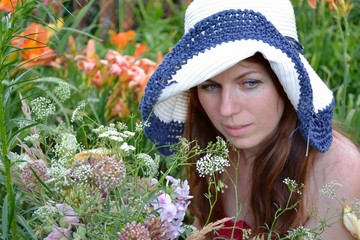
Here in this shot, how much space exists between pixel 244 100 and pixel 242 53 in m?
0.16

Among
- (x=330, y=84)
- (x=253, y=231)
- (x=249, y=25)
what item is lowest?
(x=253, y=231)

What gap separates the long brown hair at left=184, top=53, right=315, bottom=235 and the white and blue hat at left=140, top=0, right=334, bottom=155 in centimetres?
9

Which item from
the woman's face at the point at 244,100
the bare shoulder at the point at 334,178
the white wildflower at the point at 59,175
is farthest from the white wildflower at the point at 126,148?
the bare shoulder at the point at 334,178

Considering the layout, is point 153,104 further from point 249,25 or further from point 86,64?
point 86,64

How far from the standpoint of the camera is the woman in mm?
2104

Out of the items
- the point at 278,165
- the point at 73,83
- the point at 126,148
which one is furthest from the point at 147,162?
the point at 73,83

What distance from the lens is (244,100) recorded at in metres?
2.17

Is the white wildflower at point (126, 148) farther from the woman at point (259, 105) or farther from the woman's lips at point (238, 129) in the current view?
the woman's lips at point (238, 129)

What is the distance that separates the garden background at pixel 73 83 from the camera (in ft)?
5.37

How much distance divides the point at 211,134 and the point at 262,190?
249mm

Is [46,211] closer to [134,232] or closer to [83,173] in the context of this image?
[83,173]

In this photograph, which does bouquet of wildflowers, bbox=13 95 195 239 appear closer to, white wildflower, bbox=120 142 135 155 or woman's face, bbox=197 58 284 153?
white wildflower, bbox=120 142 135 155

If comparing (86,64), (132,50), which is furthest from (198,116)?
(132,50)

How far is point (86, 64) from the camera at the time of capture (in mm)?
3385
